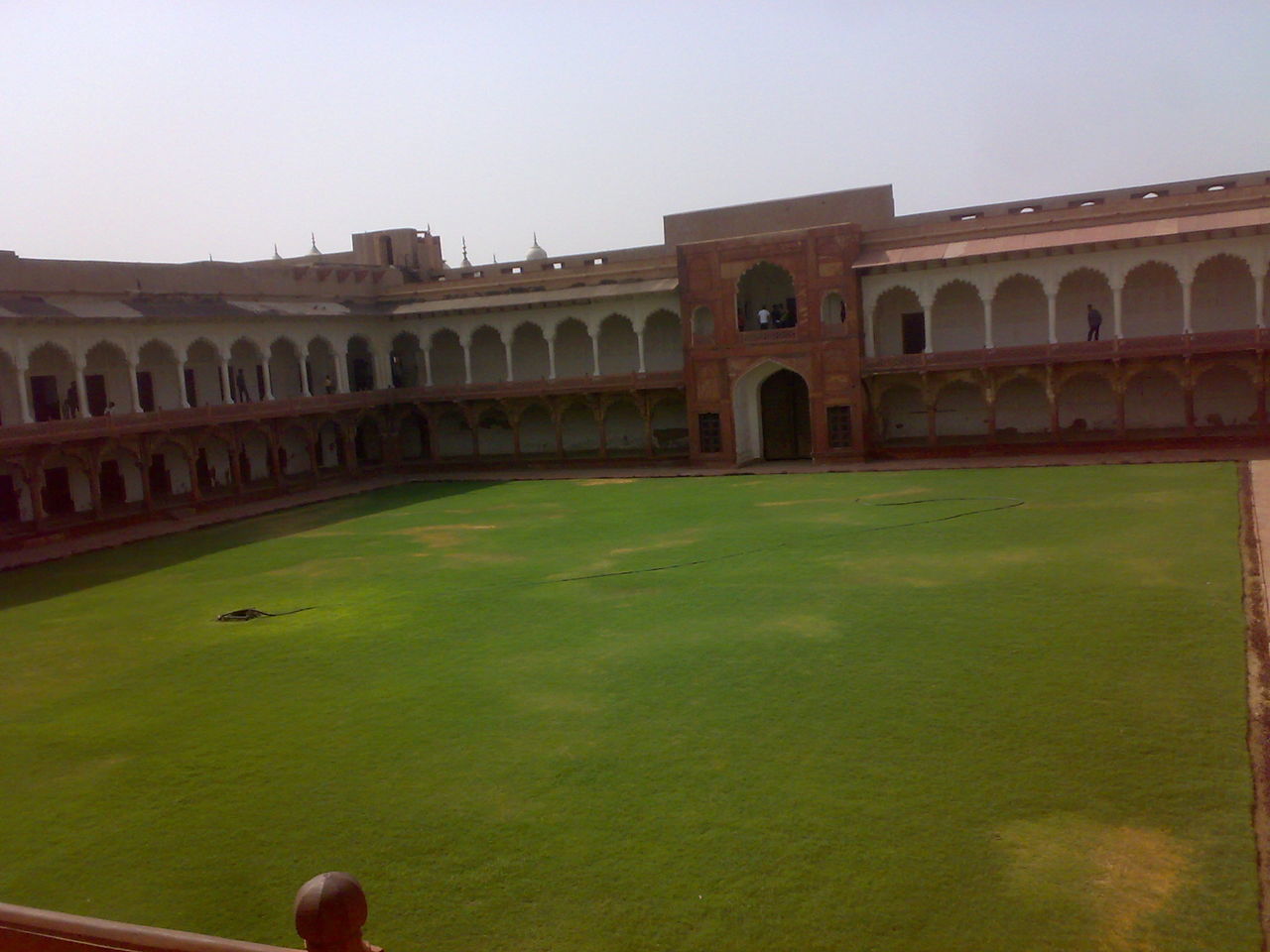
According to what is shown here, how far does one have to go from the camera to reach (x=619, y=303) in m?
34.1

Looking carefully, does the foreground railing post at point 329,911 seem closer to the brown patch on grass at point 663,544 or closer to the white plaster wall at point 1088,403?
the brown patch on grass at point 663,544

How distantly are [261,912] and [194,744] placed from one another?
364cm

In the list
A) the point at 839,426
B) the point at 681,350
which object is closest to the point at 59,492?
the point at 681,350

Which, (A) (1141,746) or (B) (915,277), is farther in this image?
(B) (915,277)

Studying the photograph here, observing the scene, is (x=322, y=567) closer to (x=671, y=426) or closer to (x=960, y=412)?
(x=671, y=426)

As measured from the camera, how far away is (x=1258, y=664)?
9.81 m

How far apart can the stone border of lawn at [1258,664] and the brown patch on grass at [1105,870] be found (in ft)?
1.50

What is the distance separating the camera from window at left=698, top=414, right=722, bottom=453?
31906 millimetres

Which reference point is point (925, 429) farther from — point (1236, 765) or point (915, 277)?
point (1236, 765)

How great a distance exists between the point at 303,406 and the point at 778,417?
13855 mm

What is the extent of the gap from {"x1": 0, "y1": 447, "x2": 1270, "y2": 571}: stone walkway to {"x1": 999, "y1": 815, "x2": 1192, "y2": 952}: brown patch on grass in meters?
12.9

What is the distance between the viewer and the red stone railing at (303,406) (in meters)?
24.5

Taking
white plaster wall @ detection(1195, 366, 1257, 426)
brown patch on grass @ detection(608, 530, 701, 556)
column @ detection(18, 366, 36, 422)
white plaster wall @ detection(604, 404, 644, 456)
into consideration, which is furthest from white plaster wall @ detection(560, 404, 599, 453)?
white plaster wall @ detection(1195, 366, 1257, 426)

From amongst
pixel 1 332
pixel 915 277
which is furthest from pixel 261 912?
pixel 915 277
